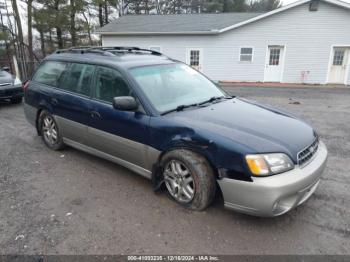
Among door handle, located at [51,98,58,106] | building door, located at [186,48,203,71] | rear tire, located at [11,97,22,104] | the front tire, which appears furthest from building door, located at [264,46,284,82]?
the front tire

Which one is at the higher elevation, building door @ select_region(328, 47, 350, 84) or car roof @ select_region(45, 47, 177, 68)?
car roof @ select_region(45, 47, 177, 68)

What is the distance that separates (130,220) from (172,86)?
178cm

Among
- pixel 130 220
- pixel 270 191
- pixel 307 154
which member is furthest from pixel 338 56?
pixel 130 220

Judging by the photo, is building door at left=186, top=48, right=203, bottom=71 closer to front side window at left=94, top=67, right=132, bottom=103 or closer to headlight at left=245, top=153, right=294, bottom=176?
front side window at left=94, top=67, right=132, bottom=103

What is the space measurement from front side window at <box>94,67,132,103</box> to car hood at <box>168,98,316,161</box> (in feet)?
2.60

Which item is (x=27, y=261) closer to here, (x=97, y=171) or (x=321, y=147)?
(x=97, y=171)

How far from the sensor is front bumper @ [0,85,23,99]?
26.8 ft

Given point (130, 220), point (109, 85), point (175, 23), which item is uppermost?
point (175, 23)

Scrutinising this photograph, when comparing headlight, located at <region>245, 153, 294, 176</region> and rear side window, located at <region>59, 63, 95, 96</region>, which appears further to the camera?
rear side window, located at <region>59, 63, 95, 96</region>

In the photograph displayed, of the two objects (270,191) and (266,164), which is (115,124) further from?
(270,191)

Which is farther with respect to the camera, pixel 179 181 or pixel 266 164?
pixel 179 181

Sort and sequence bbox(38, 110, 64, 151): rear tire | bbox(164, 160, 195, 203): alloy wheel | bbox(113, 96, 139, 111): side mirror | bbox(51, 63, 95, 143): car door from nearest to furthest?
bbox(164, 160, 195, 203): alloy wheel
bbox(113, 96, 139, 111): side mirror
bbox(51, 63, 95, 143): car door
bbox(38, 110, 64, 151): rear tire

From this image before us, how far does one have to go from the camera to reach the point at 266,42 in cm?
1576

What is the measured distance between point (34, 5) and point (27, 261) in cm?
2022
